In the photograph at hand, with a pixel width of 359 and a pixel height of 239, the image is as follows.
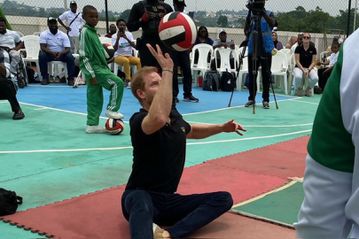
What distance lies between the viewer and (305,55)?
39.3 feet

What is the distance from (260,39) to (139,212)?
6.47 meters

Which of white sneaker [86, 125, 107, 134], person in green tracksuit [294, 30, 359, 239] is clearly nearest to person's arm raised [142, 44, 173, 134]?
person in green tracksuit [294, 30, 359, 239]

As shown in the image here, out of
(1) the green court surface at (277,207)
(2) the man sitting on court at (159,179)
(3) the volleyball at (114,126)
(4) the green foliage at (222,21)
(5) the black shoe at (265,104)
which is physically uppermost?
(4) the green foliage at (222,21)

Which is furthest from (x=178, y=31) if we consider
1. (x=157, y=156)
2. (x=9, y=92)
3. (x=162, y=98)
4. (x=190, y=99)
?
(x=190, y=99)

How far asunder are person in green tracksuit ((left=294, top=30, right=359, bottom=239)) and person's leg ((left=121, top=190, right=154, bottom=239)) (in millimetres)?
2044

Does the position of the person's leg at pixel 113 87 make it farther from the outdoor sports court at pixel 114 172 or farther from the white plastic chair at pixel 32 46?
the white plastic chair at pixel 32 46

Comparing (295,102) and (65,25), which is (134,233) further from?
(65,25)

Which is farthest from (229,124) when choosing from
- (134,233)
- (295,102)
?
(295,102)

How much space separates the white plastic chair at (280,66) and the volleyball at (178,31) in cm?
685

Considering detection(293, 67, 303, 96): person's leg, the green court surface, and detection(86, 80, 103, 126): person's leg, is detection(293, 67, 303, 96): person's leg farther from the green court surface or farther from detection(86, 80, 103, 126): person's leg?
the green court surface

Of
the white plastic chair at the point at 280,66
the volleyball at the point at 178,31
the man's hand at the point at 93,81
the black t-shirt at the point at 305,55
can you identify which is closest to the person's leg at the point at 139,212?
the volleyball at the point at 178,31

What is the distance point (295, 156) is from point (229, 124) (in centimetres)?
252

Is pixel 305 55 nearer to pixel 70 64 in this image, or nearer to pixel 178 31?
pixel 70 64

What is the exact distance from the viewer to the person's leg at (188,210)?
3.40 metres
